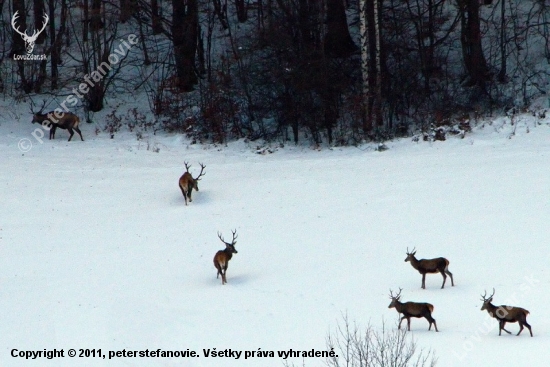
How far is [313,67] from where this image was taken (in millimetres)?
24422

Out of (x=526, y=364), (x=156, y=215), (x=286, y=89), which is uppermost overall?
(x=286, y=89)

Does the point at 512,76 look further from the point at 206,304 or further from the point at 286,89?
the point at 206,304

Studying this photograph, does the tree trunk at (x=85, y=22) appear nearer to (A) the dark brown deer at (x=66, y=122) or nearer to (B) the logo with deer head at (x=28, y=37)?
(B) the logo with deer head at (x=28, y=37)

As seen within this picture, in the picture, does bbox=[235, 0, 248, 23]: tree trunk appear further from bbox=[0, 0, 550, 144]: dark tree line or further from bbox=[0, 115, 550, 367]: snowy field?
bbox=[0, 115, 550, 367]: snowy field

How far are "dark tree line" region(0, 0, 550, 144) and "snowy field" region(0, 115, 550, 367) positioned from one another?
2.02 metres

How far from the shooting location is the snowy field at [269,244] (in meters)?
11.8

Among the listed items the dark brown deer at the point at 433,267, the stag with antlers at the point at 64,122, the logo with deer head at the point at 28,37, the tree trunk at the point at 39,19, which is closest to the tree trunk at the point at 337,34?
the stag with antlers at the point at 64,122

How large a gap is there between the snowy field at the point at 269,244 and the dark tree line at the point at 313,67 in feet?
6.64

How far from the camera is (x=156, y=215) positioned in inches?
695

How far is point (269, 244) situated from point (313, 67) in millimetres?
10091

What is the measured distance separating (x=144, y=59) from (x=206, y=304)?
1825 cm

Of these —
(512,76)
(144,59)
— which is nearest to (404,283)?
(512,76)

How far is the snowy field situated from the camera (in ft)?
38.6

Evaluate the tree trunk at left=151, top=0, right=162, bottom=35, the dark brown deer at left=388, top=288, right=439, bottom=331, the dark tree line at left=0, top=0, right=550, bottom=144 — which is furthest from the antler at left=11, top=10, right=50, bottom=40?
the dark brown deer at left=388, top=288, right=439, bottom=331
